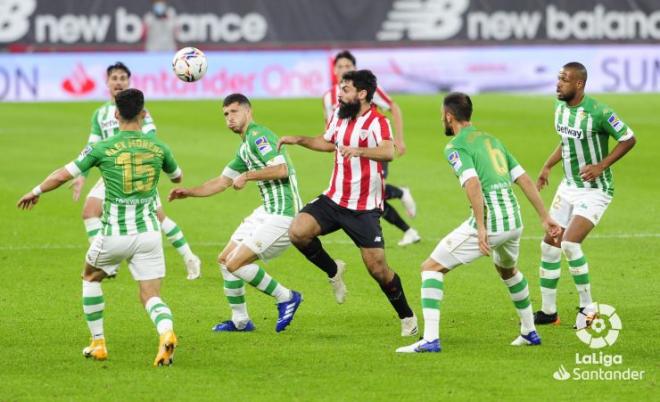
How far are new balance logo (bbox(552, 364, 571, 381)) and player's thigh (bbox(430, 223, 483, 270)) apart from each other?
42.5 inches

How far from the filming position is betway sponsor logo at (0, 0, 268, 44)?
114ft

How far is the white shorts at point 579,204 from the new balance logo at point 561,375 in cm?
221

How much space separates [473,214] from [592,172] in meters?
1.99

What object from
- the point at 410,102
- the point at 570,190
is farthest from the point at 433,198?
the point at 410,102

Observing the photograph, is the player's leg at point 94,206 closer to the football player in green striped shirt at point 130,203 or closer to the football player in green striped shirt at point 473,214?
Answer: the football player in green striped shirt at point 130,203

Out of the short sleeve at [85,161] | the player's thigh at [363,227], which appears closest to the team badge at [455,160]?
the player's thigh at [363,227]

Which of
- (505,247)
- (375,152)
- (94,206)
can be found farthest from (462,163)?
(94,206)

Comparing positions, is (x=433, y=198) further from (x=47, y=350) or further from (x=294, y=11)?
(x=294, y=11)

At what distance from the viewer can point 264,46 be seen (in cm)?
3578

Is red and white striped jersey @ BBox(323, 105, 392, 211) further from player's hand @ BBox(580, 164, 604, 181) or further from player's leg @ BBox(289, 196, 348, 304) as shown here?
player's hand @ BBox(580, 164, 604, 181)

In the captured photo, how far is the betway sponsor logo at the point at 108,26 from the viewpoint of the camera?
34844 mm

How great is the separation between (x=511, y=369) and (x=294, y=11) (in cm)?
2771

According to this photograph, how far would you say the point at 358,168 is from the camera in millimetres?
10633

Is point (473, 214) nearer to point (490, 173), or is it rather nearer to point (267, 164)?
point (490, 173)
